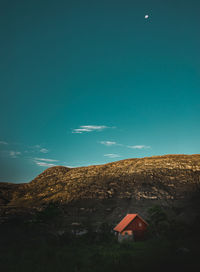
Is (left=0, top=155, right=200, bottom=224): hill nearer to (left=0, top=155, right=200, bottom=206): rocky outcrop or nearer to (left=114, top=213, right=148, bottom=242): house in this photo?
(left=0, top=155, right=200, bottom=206): rocky outcrop

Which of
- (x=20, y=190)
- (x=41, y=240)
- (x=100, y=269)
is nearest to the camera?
(x=100, y=269)

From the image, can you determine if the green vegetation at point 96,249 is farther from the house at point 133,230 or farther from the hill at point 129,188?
the hill at point 129,188

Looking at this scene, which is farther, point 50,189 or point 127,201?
point 50,189

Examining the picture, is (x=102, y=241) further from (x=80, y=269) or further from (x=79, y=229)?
(x=80, y=269)

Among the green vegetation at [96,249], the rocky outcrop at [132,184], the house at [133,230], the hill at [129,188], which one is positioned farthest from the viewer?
the rocky outcrop at [132,184]

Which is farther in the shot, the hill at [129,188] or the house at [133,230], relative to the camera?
the hill at [129,188]

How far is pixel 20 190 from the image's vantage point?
117250 millimetres

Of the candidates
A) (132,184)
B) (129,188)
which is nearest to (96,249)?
(129,188)

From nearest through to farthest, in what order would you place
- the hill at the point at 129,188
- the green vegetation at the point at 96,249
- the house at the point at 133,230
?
the green vegetation at the point at 96,249
the house at the point at 133,230
the hill at the point at 129,188

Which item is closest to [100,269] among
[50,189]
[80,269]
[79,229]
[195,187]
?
[80,269]

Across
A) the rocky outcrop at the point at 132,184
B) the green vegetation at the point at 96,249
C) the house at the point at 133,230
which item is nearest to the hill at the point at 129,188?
the rocky outcrop at the point at 132,184

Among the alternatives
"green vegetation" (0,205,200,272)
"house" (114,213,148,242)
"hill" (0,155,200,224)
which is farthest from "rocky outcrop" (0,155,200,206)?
"house" (114,213,148,242)

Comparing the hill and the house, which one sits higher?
the hill

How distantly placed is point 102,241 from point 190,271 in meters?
30.5
